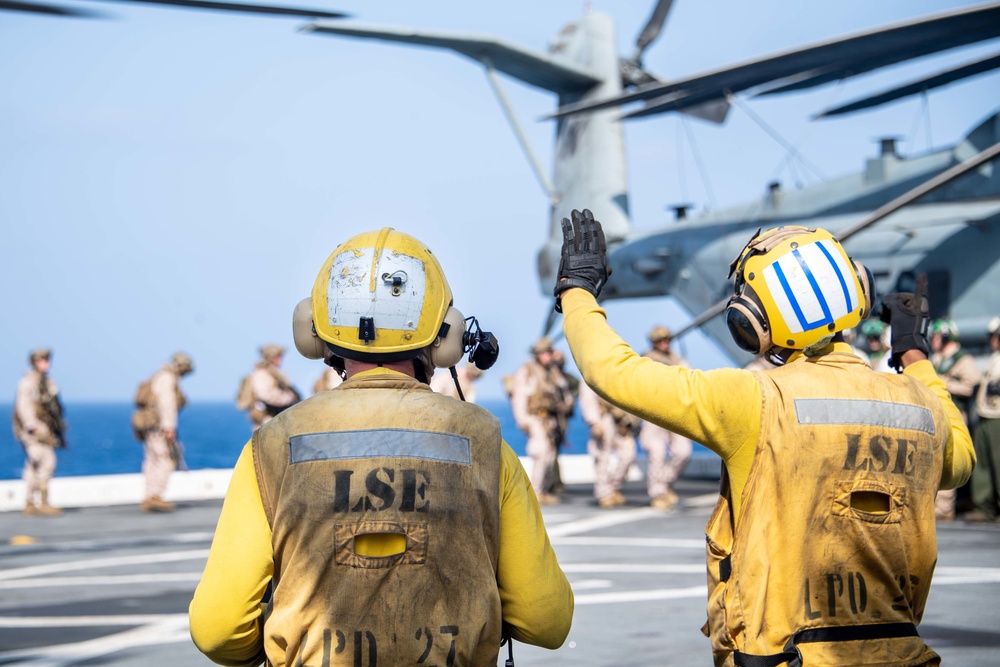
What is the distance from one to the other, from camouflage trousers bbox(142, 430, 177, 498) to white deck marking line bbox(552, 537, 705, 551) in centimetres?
524

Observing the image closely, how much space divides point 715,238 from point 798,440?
14661mm

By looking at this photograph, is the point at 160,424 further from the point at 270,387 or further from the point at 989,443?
the point at 989,443

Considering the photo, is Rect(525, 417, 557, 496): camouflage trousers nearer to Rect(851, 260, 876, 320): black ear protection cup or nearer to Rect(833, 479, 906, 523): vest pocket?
Rect(851, 260, 876, 320): black ear protection cup

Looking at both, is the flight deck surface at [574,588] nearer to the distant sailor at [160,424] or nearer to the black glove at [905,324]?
the distant sailor at [160,424]

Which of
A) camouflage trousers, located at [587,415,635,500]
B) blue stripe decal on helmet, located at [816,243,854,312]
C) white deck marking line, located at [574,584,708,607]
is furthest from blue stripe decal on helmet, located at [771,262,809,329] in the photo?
camouflage trousers, located at [587,415,635,500]

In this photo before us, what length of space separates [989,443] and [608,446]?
13.8ft

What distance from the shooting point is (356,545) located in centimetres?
246

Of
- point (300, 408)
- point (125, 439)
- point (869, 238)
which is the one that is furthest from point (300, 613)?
point (125, 439)

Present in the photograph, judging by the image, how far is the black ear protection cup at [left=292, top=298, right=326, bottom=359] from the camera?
2725mm

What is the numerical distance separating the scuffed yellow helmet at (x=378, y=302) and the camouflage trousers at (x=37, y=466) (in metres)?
11.4

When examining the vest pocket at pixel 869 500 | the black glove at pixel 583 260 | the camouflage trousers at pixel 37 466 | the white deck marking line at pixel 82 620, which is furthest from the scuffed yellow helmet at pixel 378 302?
the camouflage trousers at pixel 37 466

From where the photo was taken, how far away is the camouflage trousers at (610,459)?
13.3m

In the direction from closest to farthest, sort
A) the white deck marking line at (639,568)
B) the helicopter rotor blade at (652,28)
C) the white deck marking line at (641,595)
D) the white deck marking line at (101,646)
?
the white deck marking line at (101,646) → the white deck marking line at (641,595) → the white deck marking line at (639,568) → the helicopter rotor blade at (652,28)

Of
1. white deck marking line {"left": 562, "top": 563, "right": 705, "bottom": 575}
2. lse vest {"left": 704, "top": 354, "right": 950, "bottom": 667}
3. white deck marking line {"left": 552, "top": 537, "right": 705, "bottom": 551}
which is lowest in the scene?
white deck marking line {"left": 552, "top": 537, "right": 705, "bottom": 551}
